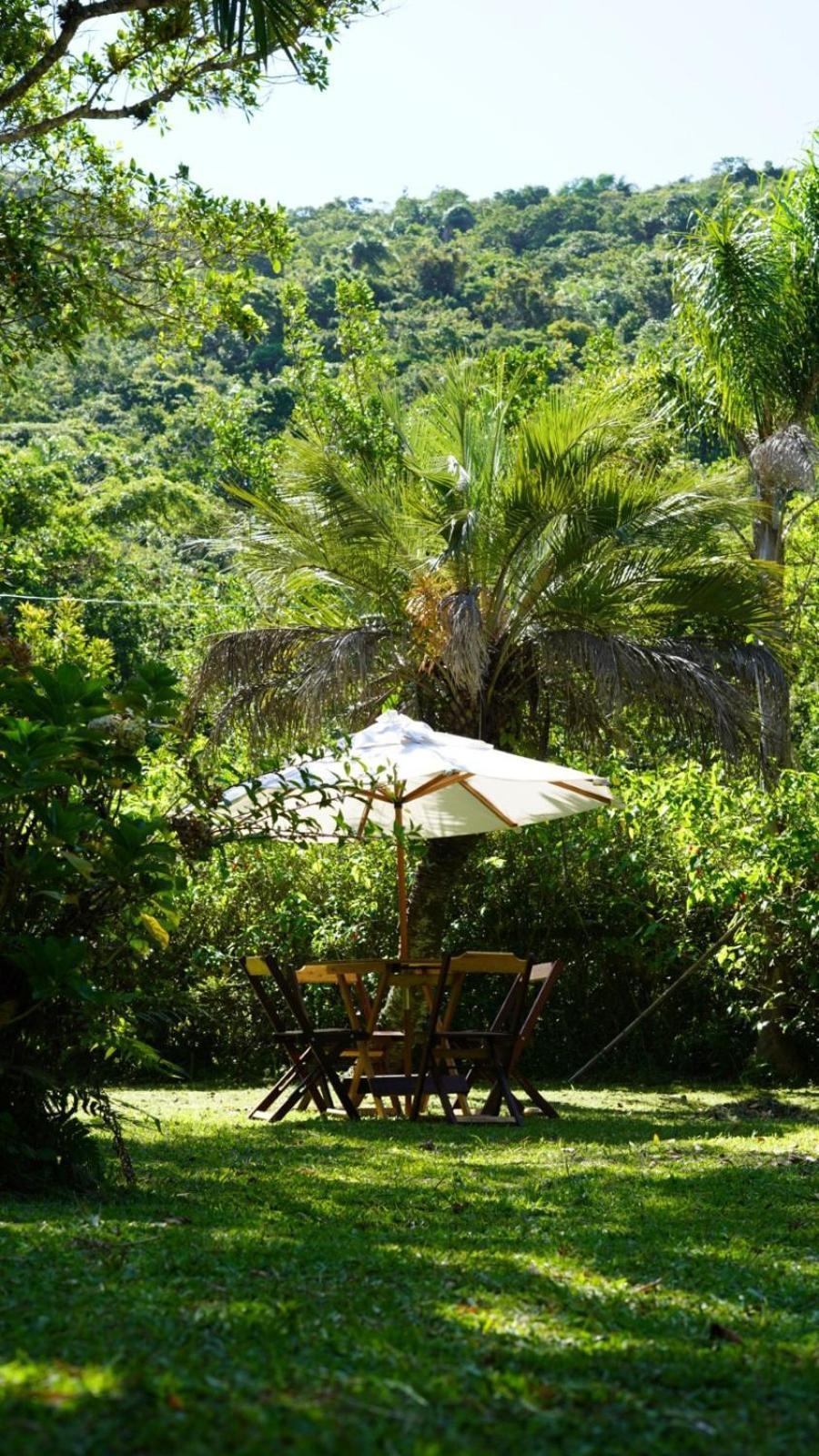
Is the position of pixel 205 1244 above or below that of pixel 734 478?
below

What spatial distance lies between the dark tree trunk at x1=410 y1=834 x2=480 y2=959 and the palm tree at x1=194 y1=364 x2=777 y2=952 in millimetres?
16

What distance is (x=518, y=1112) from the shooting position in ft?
26.1

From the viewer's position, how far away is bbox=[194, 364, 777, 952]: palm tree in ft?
37.1

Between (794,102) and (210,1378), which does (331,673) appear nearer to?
(794,102)

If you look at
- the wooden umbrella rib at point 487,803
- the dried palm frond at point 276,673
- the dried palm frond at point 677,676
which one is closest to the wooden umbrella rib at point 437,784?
the wooden umbrella rib at point 487,803

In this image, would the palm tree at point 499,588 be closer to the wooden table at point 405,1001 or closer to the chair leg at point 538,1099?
the wooden table at point 405,1001

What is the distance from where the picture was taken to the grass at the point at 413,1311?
84.9 inches

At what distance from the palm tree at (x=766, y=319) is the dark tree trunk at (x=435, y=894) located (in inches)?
168

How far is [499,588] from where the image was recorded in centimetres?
1188

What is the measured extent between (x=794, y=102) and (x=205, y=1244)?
13568 mm

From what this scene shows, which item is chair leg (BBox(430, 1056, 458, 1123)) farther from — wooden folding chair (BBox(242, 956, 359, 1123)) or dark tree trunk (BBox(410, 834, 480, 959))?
dark tree trunk (BBox(410, 834, 480, 959))

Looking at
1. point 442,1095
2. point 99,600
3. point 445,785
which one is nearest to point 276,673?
point 445,785

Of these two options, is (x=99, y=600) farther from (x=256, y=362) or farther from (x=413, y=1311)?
(x=413, y=1311)

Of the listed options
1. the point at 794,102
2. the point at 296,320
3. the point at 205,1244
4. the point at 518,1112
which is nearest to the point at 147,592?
the point at 296,320
